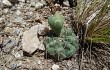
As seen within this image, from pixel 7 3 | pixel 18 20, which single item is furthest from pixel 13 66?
pixel 7 3

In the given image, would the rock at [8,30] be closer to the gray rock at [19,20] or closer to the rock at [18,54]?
the gray rock at [19,20]

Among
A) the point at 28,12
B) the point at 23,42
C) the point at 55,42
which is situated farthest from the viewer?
the point at 28,12

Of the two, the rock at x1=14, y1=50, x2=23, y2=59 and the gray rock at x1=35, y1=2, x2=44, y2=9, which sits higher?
the gray rock at x1=35, y1=2, x2=44, y2=9

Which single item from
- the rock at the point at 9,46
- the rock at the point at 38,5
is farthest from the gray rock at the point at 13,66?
the rock at the point at 38,5

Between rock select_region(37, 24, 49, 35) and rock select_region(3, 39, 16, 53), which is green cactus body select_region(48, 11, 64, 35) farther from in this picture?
rock select_region(3, 39, 16, 53)

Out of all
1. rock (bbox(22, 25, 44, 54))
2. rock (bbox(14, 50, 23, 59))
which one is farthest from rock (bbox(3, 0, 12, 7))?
rock (bbox(14, 50, 23, 59))

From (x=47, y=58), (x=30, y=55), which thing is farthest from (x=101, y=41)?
(x=30, y=55)

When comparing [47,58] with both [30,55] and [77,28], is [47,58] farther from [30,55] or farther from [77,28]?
[77,28]
